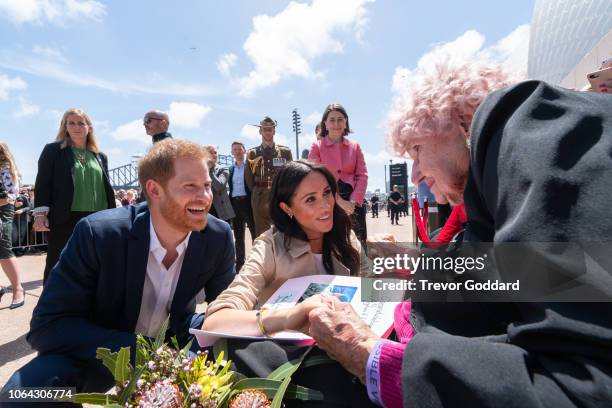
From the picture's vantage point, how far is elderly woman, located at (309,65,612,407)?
2.11 feet

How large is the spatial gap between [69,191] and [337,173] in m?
2.70

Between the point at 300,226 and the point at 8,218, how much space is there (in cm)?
398

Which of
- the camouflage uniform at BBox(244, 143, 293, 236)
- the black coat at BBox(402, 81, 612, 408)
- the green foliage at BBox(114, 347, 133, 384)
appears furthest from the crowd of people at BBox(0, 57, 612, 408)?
the camouflage uniform at BBox(244, 143, 293, 236)

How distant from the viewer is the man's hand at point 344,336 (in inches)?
38.6

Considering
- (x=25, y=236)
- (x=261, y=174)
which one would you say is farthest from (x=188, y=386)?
(x=25, y=236)

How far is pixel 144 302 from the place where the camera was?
1.91m

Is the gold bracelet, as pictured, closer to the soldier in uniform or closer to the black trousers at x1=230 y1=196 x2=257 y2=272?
the soldier in uniform

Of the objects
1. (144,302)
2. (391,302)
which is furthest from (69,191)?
Result: (391,302)

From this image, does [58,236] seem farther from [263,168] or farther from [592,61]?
[592,61]

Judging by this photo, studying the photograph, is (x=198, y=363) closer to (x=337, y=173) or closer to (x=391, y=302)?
(x=391, y=302)

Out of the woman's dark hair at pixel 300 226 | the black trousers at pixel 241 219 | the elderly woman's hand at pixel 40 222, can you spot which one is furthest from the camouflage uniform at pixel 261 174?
the woman's dark hair at pixel 300 226

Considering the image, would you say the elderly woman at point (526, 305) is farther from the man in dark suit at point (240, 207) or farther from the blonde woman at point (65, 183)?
the man in dark suit at point (240, 207)

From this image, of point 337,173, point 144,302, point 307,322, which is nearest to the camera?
point 307,322

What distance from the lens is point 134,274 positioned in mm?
1731
